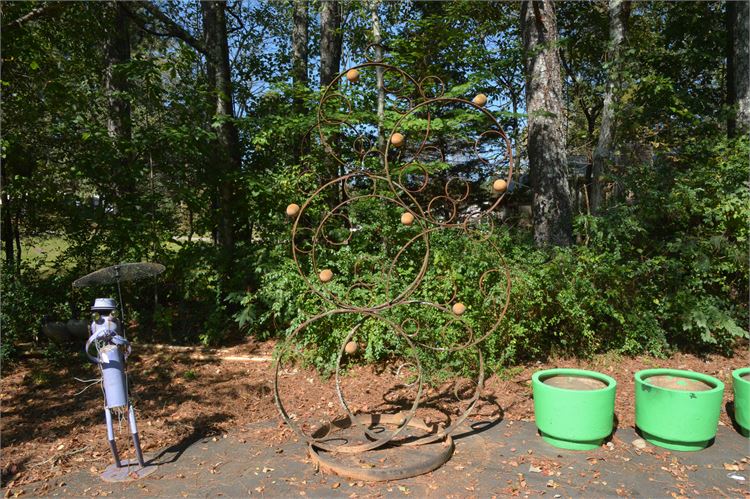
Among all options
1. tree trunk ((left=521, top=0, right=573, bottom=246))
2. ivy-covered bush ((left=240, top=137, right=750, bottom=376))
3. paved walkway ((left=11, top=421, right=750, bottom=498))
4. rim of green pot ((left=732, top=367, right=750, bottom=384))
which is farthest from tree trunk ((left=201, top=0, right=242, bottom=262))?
rim of green pot ((left=732, top=367, right=750, bottom=384))

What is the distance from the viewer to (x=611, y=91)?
318 inches

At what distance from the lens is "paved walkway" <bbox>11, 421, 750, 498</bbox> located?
3.22 metres

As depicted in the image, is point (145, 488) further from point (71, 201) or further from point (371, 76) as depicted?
point (371, 76)

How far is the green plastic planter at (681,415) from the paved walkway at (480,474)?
0.31 ft

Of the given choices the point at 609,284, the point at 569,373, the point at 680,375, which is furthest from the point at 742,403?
the point at 609,284

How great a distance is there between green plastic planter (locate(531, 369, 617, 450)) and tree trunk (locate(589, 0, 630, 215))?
192 inches

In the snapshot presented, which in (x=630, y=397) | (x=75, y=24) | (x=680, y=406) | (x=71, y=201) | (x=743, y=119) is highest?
(x=75, y=24)

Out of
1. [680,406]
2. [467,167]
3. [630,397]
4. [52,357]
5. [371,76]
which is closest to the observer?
[680,406]

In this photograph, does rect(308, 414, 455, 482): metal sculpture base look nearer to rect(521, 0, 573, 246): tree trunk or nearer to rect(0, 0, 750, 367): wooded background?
rect(0, 0, 750, 367): wooded background

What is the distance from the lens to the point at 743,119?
24.8 feet

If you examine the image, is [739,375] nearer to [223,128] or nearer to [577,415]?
[577,415]

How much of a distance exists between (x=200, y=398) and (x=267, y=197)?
285 cm

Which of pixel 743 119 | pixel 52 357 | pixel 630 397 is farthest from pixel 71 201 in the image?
pixel 743 119

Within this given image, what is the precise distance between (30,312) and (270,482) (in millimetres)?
4710
